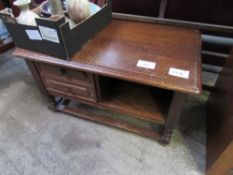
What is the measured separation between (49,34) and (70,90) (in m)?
0.39

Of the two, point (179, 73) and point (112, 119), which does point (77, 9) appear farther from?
point (112, 119)

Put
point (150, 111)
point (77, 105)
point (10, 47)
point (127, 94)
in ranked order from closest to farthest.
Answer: point (150, 111)
point (127, 94)
point (77, 105)
point (10, 47)

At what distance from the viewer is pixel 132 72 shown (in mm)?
817

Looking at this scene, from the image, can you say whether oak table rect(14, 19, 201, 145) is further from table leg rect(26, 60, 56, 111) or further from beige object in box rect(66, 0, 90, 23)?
beige object in box rect(66, 0, 90, 23)

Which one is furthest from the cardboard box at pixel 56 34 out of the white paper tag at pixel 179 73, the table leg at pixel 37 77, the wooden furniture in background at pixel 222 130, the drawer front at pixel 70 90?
the wooden furniture in background at pixel 222 130

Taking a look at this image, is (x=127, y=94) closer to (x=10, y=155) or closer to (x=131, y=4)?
(x=131, y=4)

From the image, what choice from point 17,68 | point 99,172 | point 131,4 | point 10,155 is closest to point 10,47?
point 17,68

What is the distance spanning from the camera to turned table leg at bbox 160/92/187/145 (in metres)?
0.83

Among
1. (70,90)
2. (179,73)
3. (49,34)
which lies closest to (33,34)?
(49,34)

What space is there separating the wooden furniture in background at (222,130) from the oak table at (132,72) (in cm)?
23

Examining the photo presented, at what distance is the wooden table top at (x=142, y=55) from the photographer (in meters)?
0.79

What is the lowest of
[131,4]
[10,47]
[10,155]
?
[10,155]

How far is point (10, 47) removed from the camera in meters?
1.80

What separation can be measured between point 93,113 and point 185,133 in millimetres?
649
